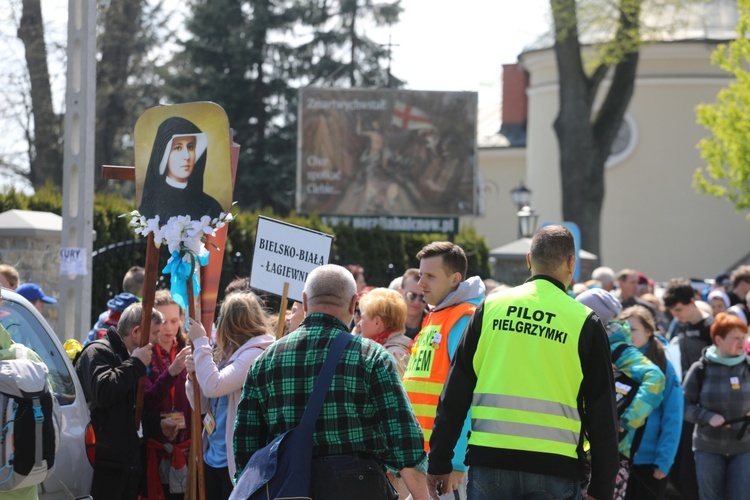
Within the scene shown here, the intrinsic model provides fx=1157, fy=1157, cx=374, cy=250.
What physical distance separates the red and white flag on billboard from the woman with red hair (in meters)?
17.3

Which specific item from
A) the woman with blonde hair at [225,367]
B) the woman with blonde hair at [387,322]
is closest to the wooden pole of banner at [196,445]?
the woman with blonde hair at [225,367]

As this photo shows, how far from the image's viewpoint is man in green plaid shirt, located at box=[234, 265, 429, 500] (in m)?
4.71

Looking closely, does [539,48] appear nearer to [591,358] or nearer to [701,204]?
[701,204]

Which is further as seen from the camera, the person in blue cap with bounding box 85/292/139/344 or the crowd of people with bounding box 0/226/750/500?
the person in blue cap with bounding box 85/292/139/344

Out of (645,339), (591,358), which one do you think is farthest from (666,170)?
(591,358)

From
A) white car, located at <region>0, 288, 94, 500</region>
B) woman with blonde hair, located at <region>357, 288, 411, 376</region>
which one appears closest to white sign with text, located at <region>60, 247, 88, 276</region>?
white car, located at <region>0, 288, 94, 500</region>

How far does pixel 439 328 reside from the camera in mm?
6207

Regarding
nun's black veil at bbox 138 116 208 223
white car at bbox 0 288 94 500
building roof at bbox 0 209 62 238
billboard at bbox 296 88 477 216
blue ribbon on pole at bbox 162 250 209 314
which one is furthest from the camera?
billboard at bbox 296 88 477 216

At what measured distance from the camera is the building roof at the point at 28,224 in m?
11.9

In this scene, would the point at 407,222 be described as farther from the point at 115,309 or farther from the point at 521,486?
the point at 521,486

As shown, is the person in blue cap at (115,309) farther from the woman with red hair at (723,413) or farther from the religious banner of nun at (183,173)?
the woman with red hair at (723,413)

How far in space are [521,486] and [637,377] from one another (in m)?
2.70

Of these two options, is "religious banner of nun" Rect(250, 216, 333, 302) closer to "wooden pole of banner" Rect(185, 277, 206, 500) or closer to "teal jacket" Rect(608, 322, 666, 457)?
"wooden pole of banner" Rect(185, 277, 206, 500)

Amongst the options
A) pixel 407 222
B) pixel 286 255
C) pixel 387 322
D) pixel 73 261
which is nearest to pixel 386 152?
pixel 407 222
